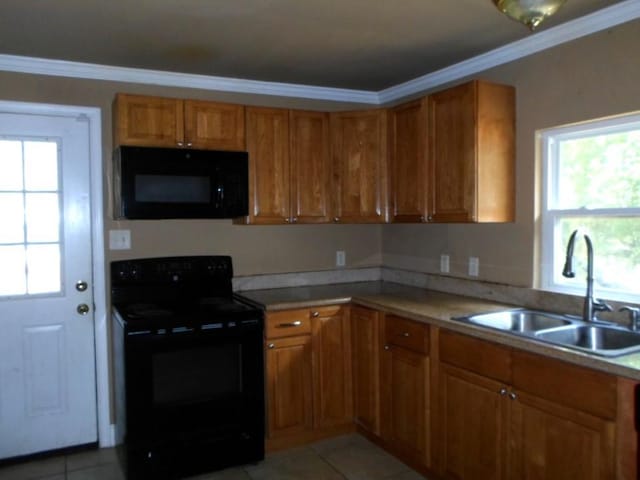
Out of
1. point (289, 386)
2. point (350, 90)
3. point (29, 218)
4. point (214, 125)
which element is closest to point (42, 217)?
point (29, 218)

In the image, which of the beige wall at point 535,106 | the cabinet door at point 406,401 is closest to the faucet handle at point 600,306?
the beige wall at point 535,106

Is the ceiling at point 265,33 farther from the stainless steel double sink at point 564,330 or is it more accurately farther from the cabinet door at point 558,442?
the cabinet door at point 558,442

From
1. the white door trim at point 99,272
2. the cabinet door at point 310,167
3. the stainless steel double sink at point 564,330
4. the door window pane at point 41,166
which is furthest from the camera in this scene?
the cabinet door at point 310,167

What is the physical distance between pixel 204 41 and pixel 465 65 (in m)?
1.53

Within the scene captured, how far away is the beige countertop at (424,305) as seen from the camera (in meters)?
1.85

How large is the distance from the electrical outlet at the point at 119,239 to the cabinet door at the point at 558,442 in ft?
7.72

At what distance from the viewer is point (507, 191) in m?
2.90

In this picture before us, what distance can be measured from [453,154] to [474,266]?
28.8 inches

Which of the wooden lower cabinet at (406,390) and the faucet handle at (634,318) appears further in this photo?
the wooden lower cabinet at (406,390)

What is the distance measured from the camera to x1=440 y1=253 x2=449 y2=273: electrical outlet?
344 cm

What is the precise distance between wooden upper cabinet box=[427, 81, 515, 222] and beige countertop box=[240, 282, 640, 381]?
0.49m

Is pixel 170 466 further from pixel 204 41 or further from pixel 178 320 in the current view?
pixel 204 41

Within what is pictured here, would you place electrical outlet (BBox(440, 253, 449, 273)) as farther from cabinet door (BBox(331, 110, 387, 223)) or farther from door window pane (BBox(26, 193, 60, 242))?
door window pane (BBox(26, 193, 60, 242))

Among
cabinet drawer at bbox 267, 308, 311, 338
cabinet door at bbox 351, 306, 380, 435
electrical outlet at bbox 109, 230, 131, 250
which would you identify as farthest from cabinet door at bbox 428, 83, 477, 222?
electrical outlet at bbox 109, 230, 131, 250
